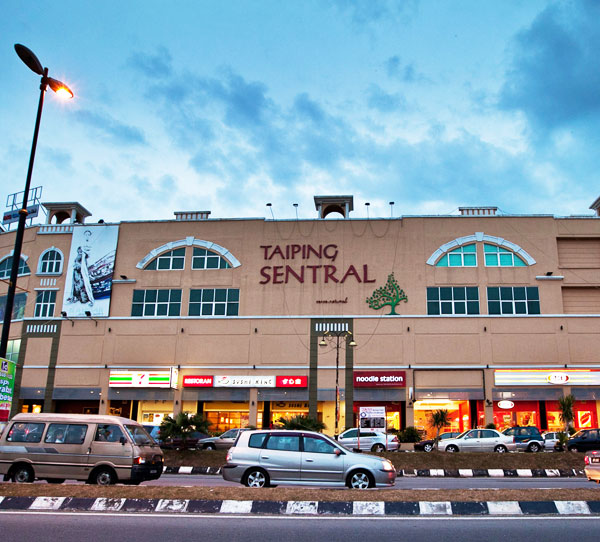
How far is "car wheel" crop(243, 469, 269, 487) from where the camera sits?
46.3ft

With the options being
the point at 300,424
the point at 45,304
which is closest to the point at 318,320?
the point at 300,424

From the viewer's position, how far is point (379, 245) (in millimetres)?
46344

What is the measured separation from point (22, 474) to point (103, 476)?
2.07m

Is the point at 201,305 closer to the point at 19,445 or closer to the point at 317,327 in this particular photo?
the point at 317,327

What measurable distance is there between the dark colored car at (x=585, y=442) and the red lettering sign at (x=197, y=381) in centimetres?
2476

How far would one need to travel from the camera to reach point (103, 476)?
14.7m

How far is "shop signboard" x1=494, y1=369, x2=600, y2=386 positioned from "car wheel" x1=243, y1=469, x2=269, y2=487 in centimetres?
3257

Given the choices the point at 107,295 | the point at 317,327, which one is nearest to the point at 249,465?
the point at 317,327

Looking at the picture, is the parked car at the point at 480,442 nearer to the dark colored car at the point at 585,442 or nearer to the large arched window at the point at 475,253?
the dark colored car at the point at 585,442

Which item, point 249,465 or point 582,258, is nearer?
point 249,465

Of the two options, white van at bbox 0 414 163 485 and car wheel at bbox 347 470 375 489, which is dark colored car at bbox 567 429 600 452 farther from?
white van at bbox 0 414 163 485

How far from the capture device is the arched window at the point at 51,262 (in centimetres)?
4869

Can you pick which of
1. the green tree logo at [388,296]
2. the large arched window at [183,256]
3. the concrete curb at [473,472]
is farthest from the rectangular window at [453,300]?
the concrete curb at [473,472]

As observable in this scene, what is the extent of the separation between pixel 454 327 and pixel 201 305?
19.0 m
